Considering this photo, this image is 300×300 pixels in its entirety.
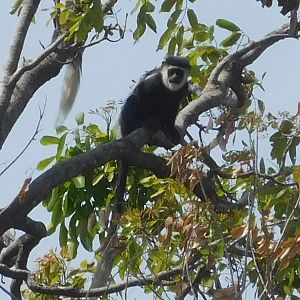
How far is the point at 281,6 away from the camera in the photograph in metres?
1.88

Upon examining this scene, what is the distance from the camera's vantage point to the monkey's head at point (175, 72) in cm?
435

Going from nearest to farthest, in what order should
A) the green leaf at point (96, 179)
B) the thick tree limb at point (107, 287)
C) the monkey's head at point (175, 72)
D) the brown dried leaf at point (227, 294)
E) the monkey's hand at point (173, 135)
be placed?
the brown dried leaf at point (227, 294) → the thick tree limb at point (107, 287) → the green leaf at point (96, 179) → the monkey's hand at point (173, 135) → the monkey's head at point (175, 72)

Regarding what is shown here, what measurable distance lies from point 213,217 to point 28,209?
2.22 feet

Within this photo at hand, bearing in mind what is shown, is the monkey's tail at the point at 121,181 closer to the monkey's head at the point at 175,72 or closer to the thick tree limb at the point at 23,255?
the thick tree limb at the point at 23,255

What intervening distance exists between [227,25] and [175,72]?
0.89 metres

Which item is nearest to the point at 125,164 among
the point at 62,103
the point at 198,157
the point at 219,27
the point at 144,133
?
the point at 144,133

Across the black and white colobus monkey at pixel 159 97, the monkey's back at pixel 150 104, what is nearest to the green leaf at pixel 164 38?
the black and white colobus monkey at pixel 159 97

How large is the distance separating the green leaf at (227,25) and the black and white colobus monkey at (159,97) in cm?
61

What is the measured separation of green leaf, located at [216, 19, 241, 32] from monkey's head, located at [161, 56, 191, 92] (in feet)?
2.00

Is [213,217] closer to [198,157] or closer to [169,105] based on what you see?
[198,157]

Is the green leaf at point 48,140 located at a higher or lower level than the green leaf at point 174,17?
lower

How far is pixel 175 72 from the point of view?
14.6 ft

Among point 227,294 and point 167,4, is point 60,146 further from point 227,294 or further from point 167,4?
point 227,294

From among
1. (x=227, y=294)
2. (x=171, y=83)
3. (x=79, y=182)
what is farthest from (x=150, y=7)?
(x=171, y=83)
